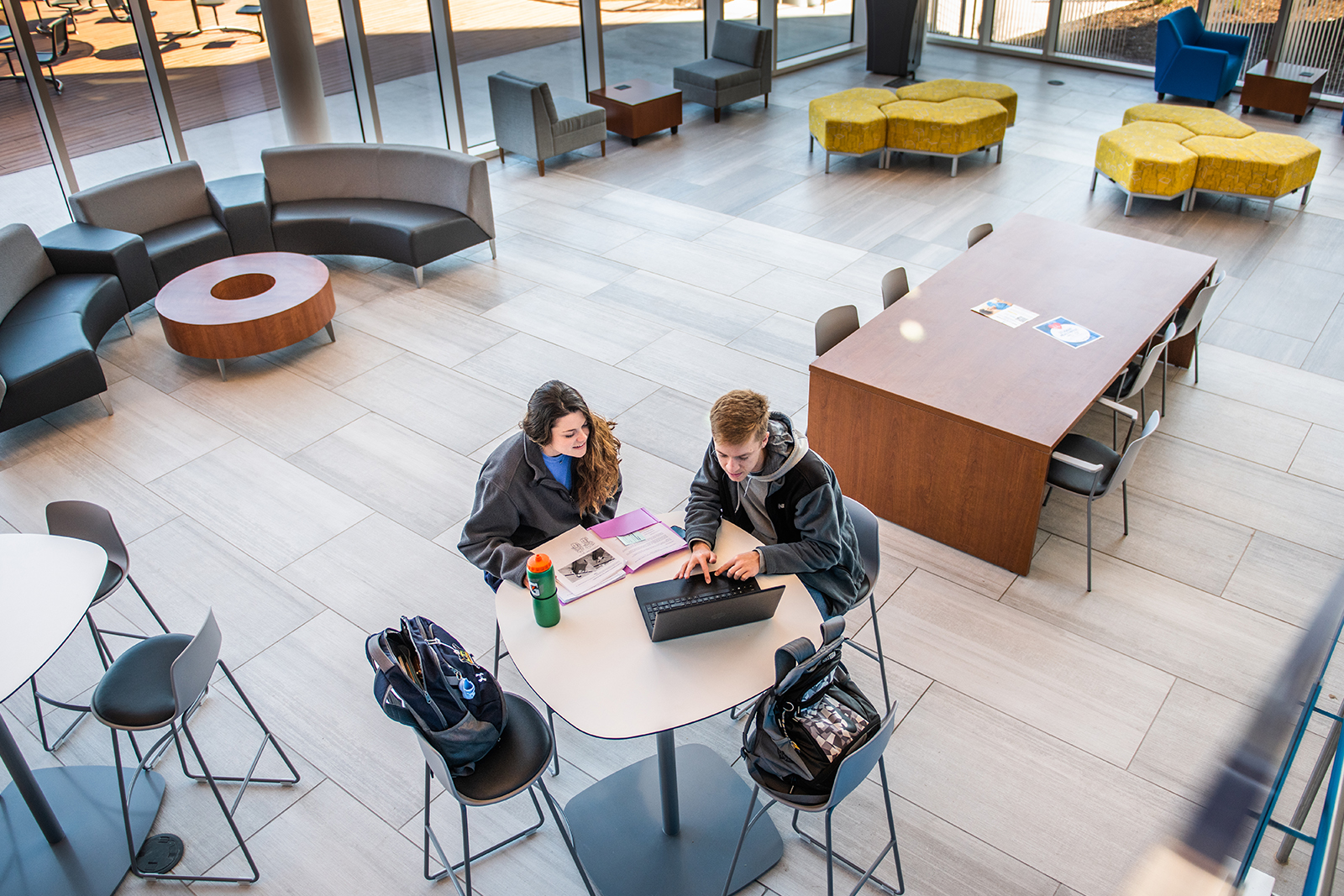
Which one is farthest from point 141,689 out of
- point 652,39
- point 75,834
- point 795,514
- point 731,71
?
point 652,39

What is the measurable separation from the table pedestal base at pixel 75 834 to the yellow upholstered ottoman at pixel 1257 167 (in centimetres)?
873

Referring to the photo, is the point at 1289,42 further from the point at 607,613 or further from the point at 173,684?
the point at 173,684

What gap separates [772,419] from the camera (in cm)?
348

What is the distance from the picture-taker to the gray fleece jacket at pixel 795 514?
133 inches

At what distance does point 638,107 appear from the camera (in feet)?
33.1

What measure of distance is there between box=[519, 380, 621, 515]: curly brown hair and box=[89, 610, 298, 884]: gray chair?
1247mm

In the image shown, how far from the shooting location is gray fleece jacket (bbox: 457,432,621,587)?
3.49 metres

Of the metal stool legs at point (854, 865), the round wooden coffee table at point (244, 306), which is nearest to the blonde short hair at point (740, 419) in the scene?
the metal stool legs at point (854, 865)

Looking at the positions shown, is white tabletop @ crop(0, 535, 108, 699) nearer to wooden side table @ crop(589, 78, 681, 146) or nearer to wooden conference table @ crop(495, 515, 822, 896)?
wooden conference table @ crop(495, 515, 822, 896)

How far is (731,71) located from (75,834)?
379 inches

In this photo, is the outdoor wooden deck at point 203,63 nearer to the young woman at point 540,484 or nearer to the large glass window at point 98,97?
the large glass window at point 98,97

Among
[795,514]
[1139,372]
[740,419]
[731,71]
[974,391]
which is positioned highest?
[740,419]

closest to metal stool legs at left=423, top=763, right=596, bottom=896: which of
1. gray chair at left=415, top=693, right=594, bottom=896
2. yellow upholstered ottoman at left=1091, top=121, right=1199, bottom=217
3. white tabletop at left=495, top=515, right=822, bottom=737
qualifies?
gray chair at left=415, top=693, right=594, bottom=896

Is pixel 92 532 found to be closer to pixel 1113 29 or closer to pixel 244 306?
pixel 244 306
